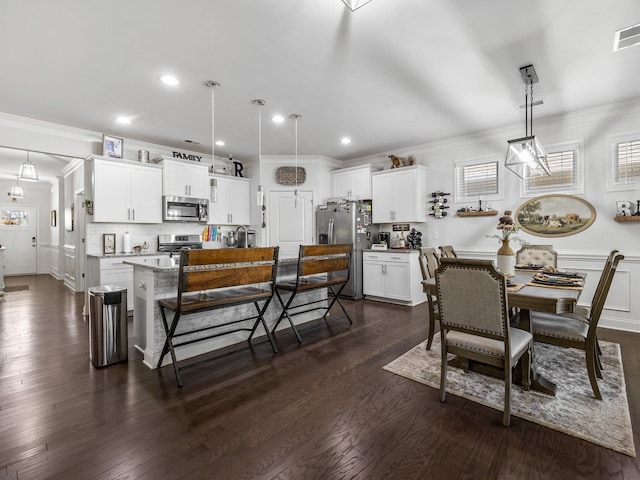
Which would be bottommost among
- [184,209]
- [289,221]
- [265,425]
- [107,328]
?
[265,425]

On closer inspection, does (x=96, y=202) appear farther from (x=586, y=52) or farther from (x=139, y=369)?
(x=586, y=52)

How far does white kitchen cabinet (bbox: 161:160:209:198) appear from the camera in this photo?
5301mm

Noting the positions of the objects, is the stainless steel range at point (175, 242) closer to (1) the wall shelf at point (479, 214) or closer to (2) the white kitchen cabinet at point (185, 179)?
(2) the white kitchen cabinet at point (185, 179)

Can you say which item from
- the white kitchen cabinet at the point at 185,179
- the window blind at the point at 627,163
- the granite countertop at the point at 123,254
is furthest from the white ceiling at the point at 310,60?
the granite countertop at the point at 123,254

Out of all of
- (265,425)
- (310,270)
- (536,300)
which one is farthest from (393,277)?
(265,425)

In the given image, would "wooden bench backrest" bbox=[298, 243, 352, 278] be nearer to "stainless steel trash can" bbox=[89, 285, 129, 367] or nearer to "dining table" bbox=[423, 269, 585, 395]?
"dining table" bbox=[423, 269, 585, 395]

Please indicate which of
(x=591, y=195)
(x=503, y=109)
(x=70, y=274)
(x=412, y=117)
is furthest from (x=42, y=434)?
(x=70, y=274)

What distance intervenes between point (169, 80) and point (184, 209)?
2.69 meters

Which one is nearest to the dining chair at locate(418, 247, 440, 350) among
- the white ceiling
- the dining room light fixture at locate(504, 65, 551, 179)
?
the dining room light fixture at locate(504, 65, 551, 179)

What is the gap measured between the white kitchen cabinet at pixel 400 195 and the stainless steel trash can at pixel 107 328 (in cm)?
428

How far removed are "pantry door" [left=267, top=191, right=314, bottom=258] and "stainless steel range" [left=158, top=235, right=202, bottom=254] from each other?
4.76 ft

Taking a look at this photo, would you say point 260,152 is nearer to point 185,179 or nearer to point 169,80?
point 185,179

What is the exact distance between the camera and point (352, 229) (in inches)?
223

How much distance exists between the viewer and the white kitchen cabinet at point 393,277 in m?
5.12
